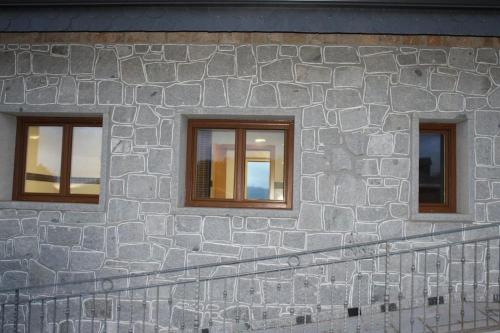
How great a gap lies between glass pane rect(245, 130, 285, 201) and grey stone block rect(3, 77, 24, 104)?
8.80 feet

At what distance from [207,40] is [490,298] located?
415 centimetres

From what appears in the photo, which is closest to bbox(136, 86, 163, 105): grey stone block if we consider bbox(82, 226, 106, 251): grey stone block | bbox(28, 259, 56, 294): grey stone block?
bbox(82, 226, 106, 251): grey stone block

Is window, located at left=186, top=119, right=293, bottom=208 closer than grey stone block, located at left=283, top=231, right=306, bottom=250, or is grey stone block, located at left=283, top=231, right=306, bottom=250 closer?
grey stone block, located at left=283, top=231, right=306, bottom=250

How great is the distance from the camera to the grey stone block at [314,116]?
16.5 feet

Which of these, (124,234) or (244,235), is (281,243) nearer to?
(244,235)

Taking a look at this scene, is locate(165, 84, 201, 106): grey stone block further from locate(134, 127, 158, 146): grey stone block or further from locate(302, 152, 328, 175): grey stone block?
locate(302, 152, 328, 175): grey stone block

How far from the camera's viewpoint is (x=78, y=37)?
17.3 feet

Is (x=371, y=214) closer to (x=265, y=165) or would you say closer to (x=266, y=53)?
(x=265, y=165)

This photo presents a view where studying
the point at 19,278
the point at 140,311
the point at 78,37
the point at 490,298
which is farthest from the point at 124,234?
the point at 490,298

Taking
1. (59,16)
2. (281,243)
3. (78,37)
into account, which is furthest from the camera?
(78,37)

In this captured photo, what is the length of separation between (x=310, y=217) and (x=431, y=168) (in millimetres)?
1564

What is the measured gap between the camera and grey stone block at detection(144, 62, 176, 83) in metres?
5.16

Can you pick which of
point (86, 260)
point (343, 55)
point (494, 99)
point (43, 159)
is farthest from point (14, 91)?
point (494, 99)

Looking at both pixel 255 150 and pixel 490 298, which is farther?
pixel 255 150
